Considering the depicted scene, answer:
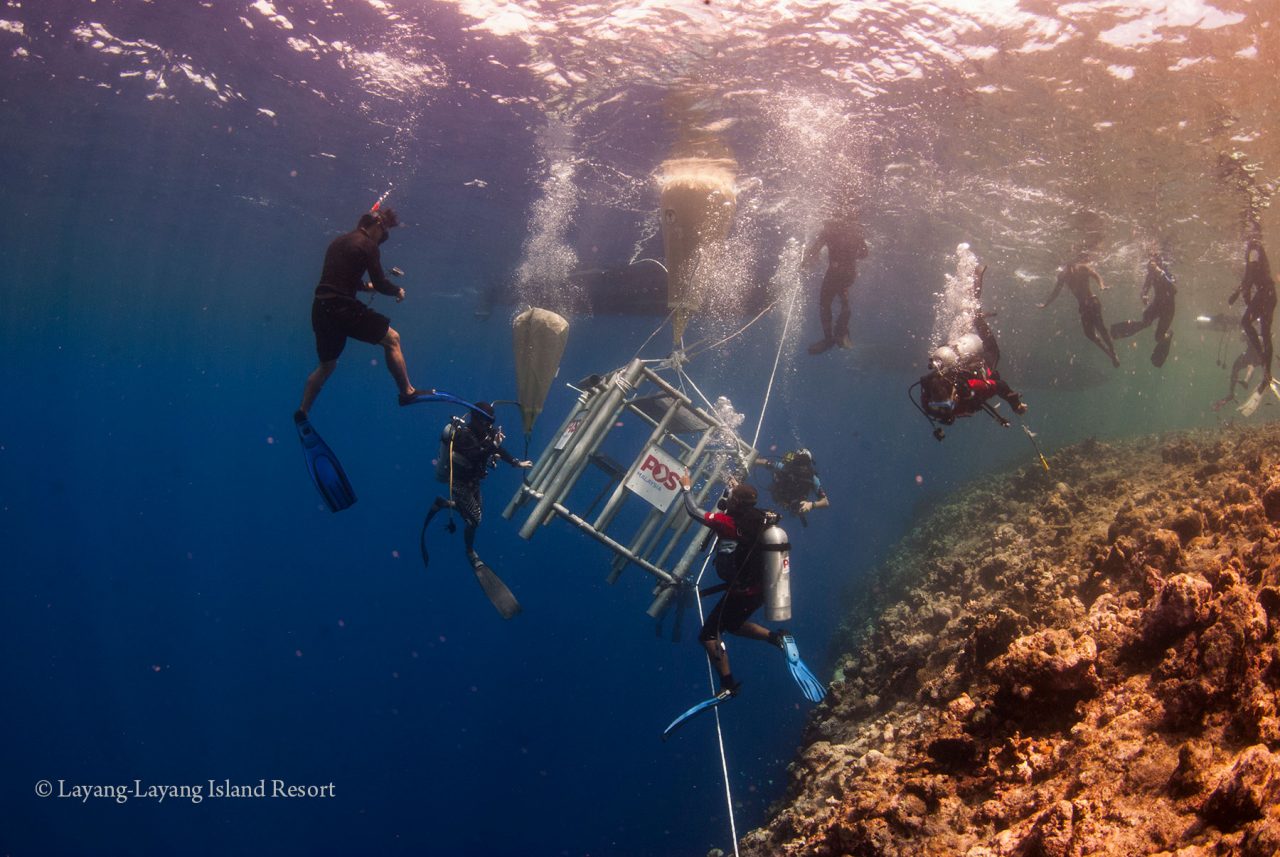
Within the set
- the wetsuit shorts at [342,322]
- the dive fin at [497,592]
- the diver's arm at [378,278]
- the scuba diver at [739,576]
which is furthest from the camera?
the dive fin at [497,592]

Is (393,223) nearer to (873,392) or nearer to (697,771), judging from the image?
(697,771)

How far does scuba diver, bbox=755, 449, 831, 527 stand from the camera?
9.70m

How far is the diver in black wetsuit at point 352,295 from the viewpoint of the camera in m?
6.26

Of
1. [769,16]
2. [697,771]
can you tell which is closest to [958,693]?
[769,16]

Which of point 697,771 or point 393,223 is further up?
point 393,223

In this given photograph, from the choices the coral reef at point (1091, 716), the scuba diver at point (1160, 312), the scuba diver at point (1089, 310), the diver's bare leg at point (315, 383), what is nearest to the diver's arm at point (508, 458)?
the diver's bare leg at point (315, 383)

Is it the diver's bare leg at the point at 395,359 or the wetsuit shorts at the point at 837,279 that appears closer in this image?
the diver's bare leg at the point at 395,359

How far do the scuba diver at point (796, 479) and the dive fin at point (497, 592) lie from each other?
14.3 feet

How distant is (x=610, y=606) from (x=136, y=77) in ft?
86.9

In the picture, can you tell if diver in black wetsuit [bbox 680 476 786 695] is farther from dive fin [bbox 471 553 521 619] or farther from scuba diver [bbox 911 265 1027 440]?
dive fin [bbox 471 553 521 619]

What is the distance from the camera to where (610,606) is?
30.5m

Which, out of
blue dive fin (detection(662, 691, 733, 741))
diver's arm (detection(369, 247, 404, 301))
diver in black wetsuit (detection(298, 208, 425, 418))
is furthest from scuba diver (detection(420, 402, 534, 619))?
blue dive fin (detection(662, 691, 733, 741))

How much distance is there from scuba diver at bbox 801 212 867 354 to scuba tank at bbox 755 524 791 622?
7016mm

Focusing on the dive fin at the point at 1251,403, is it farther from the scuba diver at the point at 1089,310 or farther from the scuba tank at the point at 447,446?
the scuba tank at the point at 447,446
